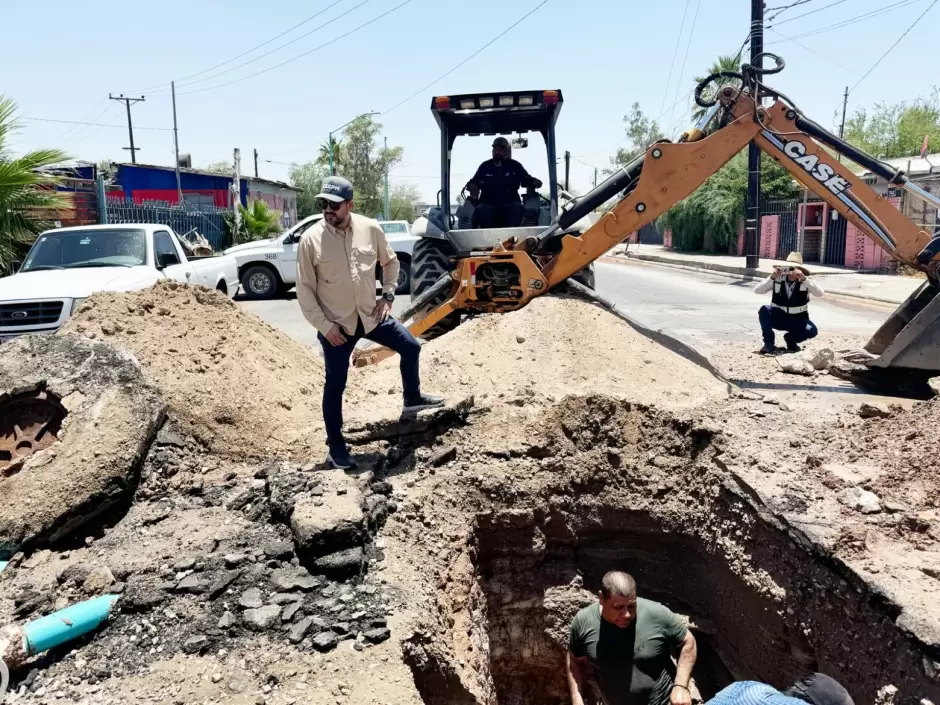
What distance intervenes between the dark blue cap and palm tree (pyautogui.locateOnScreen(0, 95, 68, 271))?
848 centimetres

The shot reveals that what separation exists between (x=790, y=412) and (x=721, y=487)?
4.01 ft

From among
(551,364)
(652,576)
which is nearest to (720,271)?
(551,364)

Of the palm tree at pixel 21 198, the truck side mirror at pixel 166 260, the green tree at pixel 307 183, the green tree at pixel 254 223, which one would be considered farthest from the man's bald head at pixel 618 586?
the green tree at pixel 307 183

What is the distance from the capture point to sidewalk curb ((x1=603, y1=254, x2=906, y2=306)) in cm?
1452

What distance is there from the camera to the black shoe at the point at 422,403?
15.7 feet

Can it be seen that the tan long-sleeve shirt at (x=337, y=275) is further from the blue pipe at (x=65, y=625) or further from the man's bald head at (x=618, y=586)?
the man's bald head at (x=618, y=586)

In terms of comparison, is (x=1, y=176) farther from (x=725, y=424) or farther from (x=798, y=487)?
(x=798, y=487)

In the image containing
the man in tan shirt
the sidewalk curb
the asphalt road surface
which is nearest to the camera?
the man in tan shirt

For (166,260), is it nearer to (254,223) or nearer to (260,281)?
(260,281)

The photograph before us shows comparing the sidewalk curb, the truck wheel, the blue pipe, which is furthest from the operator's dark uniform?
the sidewalk curb

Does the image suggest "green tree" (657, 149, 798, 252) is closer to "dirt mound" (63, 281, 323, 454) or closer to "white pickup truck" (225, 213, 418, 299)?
"white pickup truck" (225, 213, 418, 299)

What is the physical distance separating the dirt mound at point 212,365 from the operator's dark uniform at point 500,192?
9.51ft

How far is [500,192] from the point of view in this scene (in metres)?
8.22

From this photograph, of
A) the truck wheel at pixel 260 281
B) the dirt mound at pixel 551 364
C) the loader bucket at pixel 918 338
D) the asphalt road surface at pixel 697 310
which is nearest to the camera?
the dirt mound at pixel 551 364
